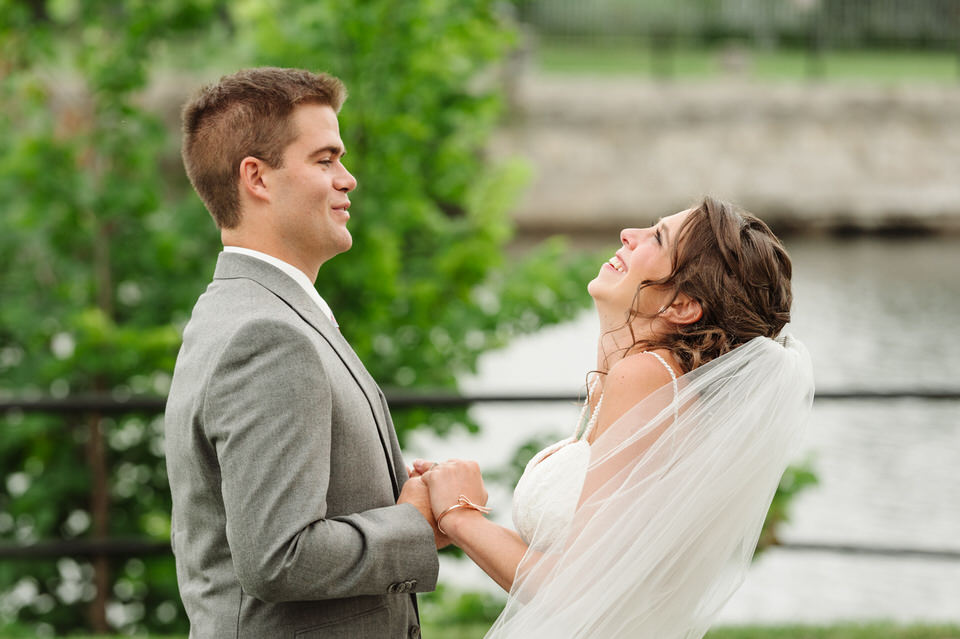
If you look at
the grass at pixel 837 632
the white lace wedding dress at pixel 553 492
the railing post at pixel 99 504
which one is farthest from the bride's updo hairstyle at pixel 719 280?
the railing post at pixel 99 504

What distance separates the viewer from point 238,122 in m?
2.17

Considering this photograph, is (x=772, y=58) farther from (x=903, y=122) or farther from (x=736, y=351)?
(x=736, y=351)

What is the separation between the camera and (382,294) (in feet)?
17.7

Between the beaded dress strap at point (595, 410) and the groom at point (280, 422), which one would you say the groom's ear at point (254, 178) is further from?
the beaded dress strap at point (595, 410)

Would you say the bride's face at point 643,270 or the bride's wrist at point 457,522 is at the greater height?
the bride's face at point 643,270

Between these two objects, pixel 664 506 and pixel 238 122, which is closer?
pixel 238 122

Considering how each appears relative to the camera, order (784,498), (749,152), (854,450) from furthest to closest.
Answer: (749,152), (854,450), (784,498)

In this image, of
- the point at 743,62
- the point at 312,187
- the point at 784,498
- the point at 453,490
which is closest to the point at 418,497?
the point at 453,490

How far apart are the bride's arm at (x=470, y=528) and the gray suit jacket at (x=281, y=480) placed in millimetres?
104

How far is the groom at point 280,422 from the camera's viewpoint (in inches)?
76.7

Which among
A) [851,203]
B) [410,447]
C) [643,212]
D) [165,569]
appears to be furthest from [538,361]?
[851,203]

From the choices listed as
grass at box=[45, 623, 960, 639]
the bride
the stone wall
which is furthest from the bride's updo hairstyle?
the stone wall

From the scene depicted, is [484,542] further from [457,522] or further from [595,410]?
[595,410]

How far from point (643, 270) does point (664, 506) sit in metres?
0.53
